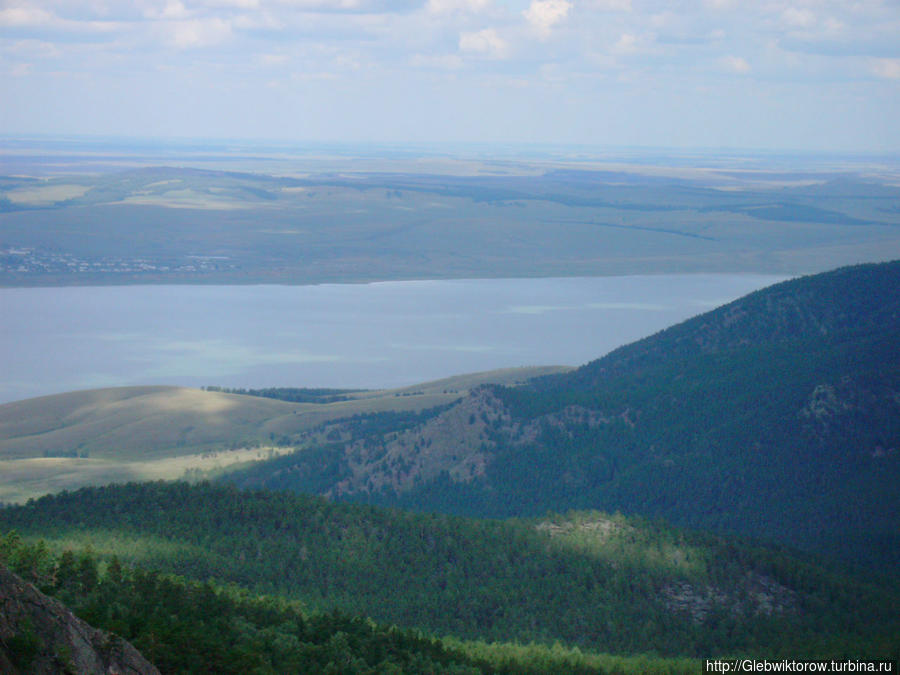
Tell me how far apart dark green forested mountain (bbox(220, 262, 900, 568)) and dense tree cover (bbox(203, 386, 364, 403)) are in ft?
64.4

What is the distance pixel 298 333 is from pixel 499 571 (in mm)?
105498

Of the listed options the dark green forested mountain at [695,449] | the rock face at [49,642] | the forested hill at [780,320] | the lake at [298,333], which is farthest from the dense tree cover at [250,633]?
the lake at [298,333]

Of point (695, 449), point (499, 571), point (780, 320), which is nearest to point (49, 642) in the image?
point (499, 571)

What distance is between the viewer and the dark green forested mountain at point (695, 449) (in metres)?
67.4

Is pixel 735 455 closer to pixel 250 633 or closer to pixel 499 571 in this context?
pixel 499 571

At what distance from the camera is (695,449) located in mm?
74688

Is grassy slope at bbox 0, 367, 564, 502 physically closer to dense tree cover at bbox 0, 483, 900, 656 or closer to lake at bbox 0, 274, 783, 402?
lake at bbox 0, 274, 783, 402

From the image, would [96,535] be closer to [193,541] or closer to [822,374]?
[193,541]

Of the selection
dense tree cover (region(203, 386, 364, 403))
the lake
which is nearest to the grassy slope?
dense tree cover (region(203, 386, 364, 403))

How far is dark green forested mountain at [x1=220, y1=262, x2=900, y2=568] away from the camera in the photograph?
221 feet

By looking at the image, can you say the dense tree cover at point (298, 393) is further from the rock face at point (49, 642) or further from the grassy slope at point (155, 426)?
the rock face at point (49, 642)

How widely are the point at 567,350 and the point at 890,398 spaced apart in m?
70.2

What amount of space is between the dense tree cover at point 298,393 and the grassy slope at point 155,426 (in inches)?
122

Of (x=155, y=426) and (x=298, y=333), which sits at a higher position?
(x=298, y=333)
